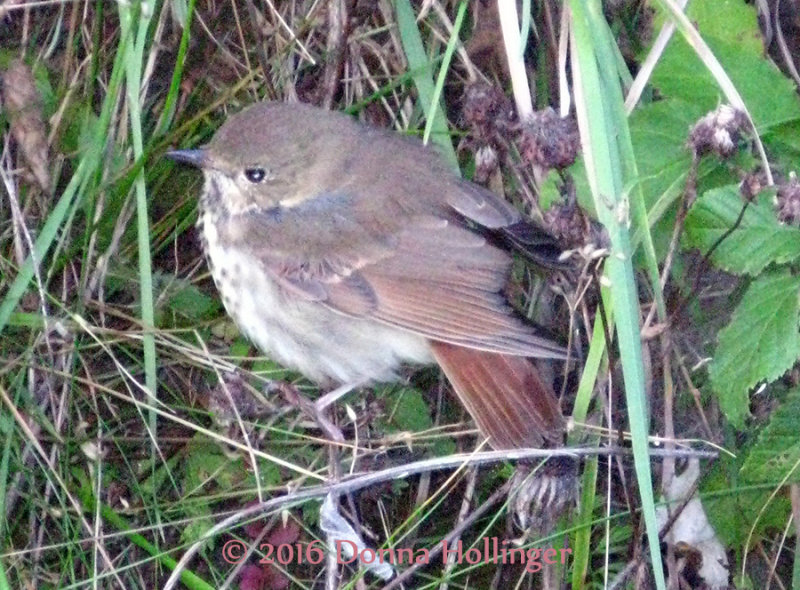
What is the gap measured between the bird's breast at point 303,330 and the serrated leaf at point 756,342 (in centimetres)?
70

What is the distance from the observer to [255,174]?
2.68 meters

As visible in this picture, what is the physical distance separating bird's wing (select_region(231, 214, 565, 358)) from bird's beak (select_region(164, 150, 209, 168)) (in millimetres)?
263

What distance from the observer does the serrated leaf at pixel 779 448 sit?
7.47 ft

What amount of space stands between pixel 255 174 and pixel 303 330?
40 centimetres

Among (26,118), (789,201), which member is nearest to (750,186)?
(789,201)

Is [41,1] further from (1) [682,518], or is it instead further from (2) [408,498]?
(1) [682,518]

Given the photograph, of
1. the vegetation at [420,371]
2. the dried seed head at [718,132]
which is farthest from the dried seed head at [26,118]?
the dried seed head at [718,132]

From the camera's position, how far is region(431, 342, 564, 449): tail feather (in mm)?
2408

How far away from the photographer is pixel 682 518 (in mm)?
2625

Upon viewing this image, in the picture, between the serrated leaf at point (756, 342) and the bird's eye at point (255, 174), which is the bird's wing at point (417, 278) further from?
the serrated leaf at point (756, 342)

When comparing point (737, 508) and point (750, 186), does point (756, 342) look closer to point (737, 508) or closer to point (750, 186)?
point (750, 186)

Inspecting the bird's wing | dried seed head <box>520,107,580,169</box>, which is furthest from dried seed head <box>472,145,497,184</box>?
dried seed head <box>520,107,580,169</box>

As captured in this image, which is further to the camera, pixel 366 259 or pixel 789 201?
pixel 366 259

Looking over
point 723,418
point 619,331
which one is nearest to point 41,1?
point 619,331
